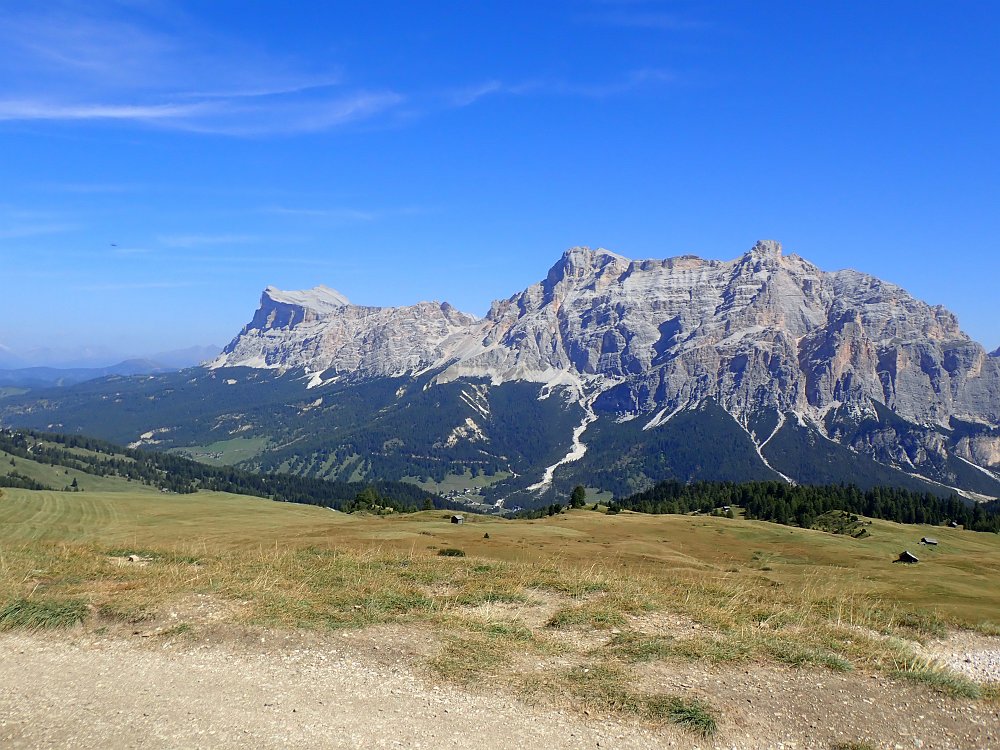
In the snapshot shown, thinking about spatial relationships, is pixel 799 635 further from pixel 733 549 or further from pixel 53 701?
pixel 733 549

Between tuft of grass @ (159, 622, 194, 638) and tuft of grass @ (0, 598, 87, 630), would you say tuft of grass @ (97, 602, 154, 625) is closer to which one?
tuft of grass @ (0, 598, 87, 630)

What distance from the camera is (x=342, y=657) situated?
15914mm

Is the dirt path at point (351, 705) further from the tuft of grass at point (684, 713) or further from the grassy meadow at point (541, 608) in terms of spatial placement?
the grassy meadow at point (541, 608)

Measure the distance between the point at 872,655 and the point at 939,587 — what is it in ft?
70.2

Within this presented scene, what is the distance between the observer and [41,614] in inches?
688

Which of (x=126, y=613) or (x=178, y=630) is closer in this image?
(x=178, y=630)

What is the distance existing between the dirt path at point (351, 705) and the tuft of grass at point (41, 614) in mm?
620

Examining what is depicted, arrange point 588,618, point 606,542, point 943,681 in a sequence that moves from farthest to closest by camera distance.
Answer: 1. point 606,542
2. point 588,618
3. point 943,681

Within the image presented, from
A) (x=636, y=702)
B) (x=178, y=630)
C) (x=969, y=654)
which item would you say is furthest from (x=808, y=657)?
(x=178, y=630)

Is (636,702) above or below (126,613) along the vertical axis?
above

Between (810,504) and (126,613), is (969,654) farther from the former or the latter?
(810,504)

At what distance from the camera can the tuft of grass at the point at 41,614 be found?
17156mm

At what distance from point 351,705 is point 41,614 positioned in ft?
36.1

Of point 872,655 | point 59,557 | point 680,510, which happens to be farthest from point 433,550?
point 680,510
